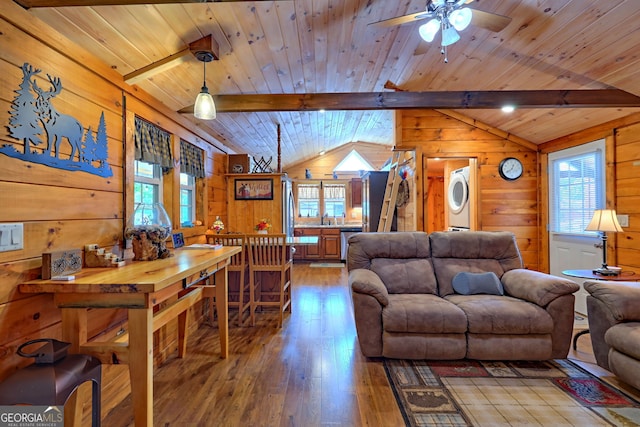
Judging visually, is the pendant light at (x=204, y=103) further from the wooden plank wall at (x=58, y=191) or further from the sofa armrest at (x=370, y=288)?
the sofa armrest at (x=370, y=288)

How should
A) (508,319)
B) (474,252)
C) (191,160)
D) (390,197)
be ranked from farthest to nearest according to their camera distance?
(390,197)
(191,160)
(474,252)
(508,319)

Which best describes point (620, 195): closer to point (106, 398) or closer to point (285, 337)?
point (285, 337)

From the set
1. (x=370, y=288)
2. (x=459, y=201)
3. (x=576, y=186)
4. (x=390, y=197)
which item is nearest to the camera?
(x=370, y=288)

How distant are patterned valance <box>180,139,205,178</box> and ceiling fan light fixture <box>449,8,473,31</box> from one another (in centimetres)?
259

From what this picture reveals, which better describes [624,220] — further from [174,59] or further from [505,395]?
[174,59]

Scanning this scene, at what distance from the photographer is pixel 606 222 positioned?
8.77 feet

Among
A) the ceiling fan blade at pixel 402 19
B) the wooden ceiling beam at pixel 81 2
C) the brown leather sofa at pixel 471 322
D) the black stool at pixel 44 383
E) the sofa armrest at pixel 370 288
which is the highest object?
the ceiling fan blade at pixel 402 19

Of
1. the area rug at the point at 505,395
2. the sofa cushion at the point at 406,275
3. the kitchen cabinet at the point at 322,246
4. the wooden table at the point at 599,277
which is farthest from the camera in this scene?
the kitchen cabinet at the point at 322,246

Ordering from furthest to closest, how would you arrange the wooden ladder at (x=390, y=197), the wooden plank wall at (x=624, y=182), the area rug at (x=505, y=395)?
the wooden ladder at (x=390, y=197) < the wooden plank wall at (x=624, y=182) < the area rug at (x=505, y=395)

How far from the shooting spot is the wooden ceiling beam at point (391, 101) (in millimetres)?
3000

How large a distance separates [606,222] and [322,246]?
17.5ft

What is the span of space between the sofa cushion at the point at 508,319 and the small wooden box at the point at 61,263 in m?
2.59

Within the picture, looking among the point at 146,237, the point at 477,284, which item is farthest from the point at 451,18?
the point at 146,237

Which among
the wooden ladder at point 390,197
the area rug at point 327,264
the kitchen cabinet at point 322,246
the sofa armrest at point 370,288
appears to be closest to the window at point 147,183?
the sofa armrest at point 370,288
